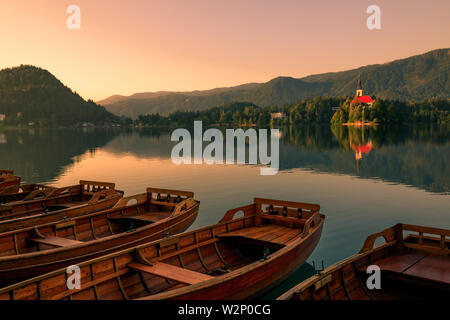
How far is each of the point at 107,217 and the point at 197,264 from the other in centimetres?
669

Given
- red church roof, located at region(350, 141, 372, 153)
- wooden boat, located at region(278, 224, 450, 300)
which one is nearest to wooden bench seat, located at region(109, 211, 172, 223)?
wooden boat, located at region(278, 224, 450, 300)

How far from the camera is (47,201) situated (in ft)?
67.7

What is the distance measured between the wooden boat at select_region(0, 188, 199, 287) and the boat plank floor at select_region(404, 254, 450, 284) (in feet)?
30.5

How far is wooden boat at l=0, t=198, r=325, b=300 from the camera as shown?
28.8ft

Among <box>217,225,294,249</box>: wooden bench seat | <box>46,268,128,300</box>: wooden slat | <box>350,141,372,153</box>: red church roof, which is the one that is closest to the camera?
<box>46,268,128,300</box>: wooden slat

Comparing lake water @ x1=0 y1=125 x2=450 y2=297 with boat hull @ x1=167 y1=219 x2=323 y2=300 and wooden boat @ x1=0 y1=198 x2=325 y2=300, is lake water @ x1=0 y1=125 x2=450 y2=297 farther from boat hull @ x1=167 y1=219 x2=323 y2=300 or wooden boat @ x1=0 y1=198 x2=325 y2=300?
wooden boat @ x1=0 y1=198 x2=325 y2=300

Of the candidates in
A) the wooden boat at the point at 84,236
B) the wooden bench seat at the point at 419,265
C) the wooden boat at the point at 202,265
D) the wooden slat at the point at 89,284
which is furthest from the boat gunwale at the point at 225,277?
the wooden boat at the point at 84,236

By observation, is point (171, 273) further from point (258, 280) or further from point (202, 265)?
point (258, 280)

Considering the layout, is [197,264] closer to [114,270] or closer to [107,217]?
[114,270]

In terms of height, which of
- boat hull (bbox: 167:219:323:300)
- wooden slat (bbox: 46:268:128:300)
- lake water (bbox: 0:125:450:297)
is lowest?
lake water (bbox: 0:125:450:297)

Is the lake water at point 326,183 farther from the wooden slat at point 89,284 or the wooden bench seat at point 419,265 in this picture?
the wooden slat at point 89,284

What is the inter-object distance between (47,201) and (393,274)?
60.9 ft
